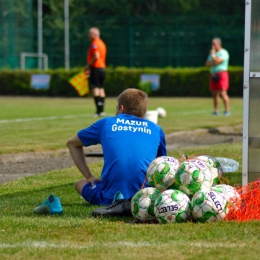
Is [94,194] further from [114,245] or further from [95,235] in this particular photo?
[114,245]

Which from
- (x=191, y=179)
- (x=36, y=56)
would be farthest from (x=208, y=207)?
(x=36, y=56)

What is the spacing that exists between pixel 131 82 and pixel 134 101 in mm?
30466

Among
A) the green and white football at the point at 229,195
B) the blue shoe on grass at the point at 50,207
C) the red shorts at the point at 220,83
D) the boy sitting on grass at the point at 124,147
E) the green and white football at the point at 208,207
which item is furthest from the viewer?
the red shorts at the point at 220,83

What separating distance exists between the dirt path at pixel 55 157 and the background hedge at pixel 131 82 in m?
19.6

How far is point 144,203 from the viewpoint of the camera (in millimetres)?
6348

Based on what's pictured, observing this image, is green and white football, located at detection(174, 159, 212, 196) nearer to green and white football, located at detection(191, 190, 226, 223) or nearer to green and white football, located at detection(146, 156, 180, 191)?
green and white football, located at detection(146, 156, 180, 191)

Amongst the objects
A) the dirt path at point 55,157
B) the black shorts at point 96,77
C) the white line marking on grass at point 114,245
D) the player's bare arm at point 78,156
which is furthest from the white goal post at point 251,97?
the black shorts at point 96,77

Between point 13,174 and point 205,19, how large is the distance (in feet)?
113

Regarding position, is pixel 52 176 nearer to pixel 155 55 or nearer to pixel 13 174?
pixel 13 174

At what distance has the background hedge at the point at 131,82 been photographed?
3612cm

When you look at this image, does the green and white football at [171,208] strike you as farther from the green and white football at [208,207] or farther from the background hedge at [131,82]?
the background hedge at [131,82]

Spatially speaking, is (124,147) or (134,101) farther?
(134,101)

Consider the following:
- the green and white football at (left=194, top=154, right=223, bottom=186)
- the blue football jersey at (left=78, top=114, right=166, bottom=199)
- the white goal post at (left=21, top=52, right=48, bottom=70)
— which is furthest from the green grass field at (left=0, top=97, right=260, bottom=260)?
the white goal post at (left=21, top=52, right=48, bottom=70)

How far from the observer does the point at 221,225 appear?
237 inches
